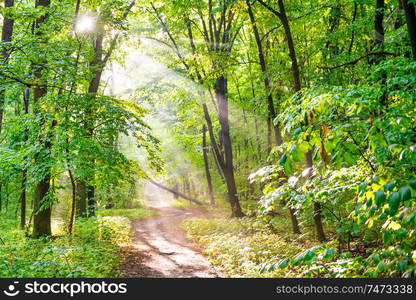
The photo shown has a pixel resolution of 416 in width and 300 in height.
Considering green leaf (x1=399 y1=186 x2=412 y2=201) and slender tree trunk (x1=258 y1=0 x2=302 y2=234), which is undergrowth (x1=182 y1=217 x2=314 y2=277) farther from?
slender tree trunk (x1=258 y1=0 x2=302 y2=234)

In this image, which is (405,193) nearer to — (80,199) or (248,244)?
(248,244)

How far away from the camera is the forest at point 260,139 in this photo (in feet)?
8.59

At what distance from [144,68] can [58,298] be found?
56.7 feet

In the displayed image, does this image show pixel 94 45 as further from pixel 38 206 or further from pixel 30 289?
pixel 30 289

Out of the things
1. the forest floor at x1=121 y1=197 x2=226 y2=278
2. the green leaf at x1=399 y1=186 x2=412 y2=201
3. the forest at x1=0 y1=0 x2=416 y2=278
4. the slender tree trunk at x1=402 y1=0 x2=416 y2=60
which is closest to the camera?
the green leaf at x1=399 y1=186 x2=412 y2=201

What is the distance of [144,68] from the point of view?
18.8 meters

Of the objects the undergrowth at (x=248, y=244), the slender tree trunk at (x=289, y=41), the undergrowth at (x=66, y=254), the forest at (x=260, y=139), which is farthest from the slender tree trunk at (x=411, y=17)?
the undergrowth at (x=66, y=254)

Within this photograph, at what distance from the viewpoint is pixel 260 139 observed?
57.9 ft

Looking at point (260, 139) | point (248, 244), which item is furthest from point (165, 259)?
point (260, 139)

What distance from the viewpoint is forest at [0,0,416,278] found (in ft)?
8.59

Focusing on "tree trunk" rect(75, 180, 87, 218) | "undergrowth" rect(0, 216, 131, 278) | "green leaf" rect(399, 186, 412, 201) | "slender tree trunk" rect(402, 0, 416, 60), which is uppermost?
"slender tree trunk" rect(402, 0, 416, 60)

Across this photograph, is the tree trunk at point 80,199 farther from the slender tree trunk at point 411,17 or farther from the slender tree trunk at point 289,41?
the slender tree trunk at point 411,17

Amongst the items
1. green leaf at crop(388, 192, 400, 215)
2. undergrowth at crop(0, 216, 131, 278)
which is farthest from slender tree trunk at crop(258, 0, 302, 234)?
undergrowth at crop(0, 216, 131, 278)

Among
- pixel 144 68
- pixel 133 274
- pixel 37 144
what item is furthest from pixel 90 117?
pixel 144 68
